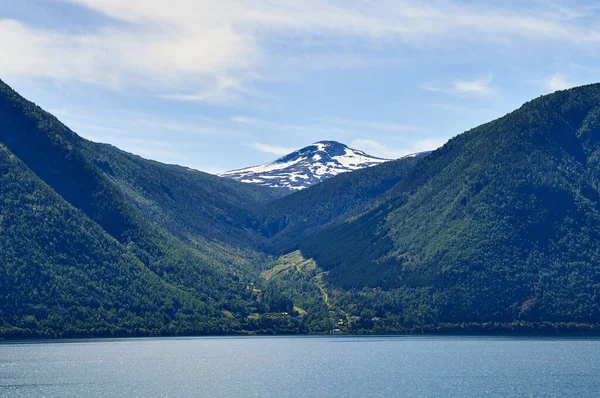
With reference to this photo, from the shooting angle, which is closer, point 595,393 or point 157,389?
point 595,393

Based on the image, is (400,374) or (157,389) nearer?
(157,389)

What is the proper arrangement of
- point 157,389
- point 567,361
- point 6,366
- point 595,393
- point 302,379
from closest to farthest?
1. point 595,393
2. point 157,389
3. point 302,379
4. point 6,366
5. point 567,361

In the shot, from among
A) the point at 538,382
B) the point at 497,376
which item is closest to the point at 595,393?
the point at 538,382

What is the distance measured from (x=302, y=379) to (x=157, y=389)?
31.3m

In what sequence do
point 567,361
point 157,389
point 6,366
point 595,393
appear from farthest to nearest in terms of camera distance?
point 567,361 < point 6,366 < point 157,389 < point 595,393

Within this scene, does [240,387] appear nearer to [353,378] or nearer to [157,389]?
[157,389]

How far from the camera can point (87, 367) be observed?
190 m

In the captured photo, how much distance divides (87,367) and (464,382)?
3427 inches

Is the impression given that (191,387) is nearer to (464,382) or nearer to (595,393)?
(464,382)

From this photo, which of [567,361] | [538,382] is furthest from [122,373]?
[567,361]

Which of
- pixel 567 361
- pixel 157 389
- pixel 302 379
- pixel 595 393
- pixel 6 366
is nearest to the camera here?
pixel 595 393

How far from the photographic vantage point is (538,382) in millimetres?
158375

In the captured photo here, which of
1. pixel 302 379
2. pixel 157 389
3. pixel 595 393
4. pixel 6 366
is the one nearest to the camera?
pixel 595 393

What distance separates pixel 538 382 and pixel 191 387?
67029 millimetres
